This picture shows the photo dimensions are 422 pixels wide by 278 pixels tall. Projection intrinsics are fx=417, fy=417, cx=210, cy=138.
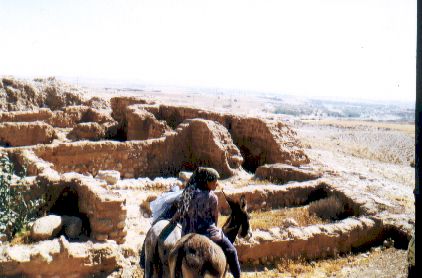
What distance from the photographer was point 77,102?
24.7 meters

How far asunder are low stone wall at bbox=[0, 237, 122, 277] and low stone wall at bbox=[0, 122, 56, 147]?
991cm

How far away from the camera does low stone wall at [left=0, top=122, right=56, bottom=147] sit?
1596 cm

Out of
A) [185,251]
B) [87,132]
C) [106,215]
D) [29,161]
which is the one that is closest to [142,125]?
[87,132]

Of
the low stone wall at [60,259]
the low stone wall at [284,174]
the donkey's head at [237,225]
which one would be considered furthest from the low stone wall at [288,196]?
the donkey's head at [237,225]

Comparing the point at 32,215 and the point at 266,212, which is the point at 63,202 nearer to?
the point at 32,215

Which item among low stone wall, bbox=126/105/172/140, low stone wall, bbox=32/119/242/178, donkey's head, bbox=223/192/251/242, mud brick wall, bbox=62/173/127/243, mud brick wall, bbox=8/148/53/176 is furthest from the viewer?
low stone wall, bbox=126/105/172/140

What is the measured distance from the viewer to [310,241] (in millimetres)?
8781

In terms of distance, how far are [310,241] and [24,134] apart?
12.3 metres

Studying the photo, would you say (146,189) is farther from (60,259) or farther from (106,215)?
(60,259)

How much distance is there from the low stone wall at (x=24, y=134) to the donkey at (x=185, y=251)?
12103 millimetres

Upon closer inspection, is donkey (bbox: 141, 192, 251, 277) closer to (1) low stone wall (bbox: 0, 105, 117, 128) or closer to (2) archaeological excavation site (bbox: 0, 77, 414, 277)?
(2) archaeological excavation site (bbox: 0, 77, 414, 277)

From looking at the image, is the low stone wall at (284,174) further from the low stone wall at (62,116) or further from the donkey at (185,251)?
the low stone wall at (62,116)

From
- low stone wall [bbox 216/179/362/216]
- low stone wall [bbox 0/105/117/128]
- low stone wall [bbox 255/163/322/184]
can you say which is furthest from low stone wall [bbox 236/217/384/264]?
low stone wall [bbox 0/105/117/128]

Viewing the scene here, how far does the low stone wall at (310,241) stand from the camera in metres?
8.45
